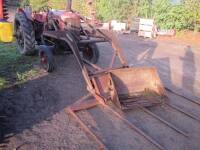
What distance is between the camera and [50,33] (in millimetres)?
8516

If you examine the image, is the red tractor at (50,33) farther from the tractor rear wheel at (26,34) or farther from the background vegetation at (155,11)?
the background vegetation at (155,11)

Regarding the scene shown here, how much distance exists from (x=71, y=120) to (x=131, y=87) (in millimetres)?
1739

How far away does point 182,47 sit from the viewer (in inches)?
625

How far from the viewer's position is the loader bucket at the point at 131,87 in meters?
6.54

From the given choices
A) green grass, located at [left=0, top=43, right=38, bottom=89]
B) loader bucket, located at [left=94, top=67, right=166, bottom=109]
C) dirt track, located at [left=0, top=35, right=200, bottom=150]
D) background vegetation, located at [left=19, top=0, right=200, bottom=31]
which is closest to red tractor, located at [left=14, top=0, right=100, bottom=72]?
green grass, located at [left=0, top=43, right=38, bottom=89]

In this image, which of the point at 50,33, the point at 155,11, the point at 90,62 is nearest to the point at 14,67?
the point at 50,33

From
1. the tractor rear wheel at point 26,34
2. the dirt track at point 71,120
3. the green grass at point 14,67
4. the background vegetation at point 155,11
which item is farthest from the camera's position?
the background vegetation at point 155,11

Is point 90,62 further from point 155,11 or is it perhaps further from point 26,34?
point 155,11

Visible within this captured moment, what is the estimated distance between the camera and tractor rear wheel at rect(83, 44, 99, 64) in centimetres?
978

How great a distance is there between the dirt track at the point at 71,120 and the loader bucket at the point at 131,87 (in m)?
0.22

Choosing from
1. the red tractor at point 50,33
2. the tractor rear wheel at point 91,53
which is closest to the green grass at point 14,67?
the red tractor at point 50,33

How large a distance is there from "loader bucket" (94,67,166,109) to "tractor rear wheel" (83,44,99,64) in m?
2.77

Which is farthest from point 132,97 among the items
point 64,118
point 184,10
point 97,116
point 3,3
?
point 184,10

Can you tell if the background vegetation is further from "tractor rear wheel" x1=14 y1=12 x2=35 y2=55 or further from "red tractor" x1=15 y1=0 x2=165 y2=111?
"tractor rear wheel" x1=14 y1=12 x2=35 y2=55
